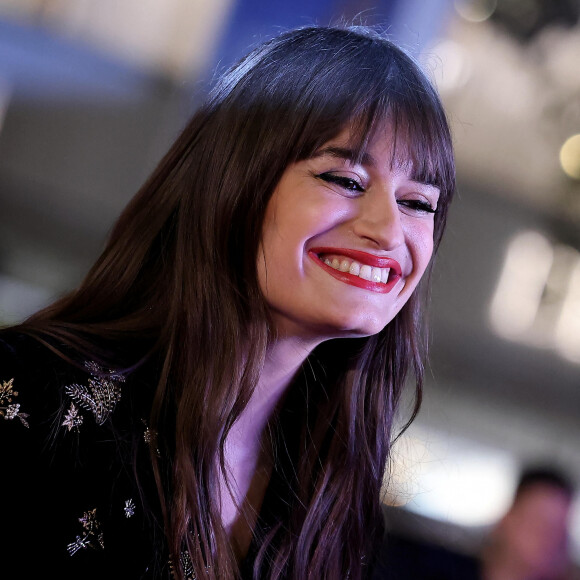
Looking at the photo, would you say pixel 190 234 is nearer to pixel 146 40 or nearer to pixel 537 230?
pixel 146 40

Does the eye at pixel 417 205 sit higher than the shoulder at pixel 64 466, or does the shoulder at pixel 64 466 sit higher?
the eye at pixel 417 205

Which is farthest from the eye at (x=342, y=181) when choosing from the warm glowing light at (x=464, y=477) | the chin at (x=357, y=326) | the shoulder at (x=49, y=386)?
the warm glowing light at (x=464, y=477)

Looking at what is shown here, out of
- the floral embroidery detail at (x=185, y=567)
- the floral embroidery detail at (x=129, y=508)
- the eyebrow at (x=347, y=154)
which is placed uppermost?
the eyebrow at (x=347, y=154)

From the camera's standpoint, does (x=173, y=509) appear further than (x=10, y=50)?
No

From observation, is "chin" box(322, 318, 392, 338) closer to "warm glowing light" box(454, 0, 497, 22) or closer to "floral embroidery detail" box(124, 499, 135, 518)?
"floral embroidery detail" box(124, 499, 135, 518)

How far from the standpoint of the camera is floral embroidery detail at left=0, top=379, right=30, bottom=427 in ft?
2.95

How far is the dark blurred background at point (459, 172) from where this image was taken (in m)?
1.60

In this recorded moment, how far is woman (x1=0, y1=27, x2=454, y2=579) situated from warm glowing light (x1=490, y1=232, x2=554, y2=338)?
2.83 feet

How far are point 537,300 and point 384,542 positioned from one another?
2.73 ft

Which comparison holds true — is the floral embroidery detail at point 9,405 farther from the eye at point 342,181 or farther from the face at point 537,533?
the face at point 537,533

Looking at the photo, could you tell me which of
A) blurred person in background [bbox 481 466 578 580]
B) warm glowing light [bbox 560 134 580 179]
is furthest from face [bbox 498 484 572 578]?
warm glowing light [bbox 560 134 580 179]

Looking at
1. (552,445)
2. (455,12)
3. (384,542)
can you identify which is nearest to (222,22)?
(455,12)

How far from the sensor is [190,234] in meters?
1.04

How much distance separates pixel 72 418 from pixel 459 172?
1.24m
